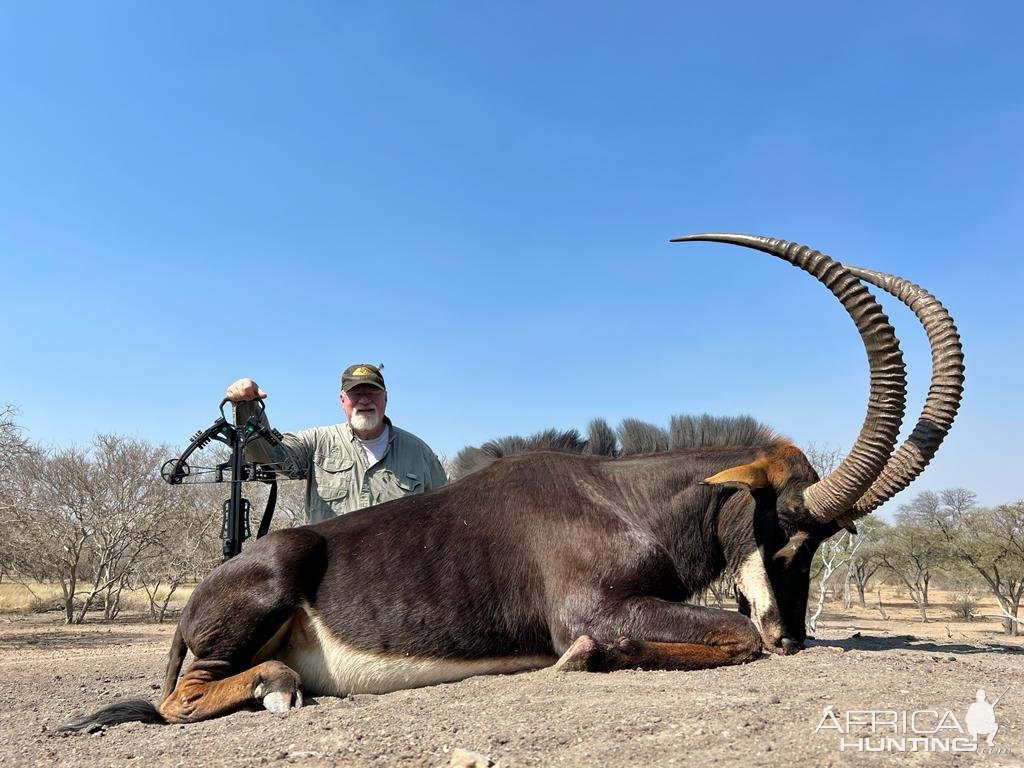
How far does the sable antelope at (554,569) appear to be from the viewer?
4.71 metres

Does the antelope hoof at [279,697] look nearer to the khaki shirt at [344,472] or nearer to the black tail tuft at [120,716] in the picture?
the black tail tuft at [120,716]

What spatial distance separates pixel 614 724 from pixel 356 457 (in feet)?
15.8

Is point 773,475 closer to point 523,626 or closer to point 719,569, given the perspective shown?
point 719,569

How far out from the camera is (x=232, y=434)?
6.61m

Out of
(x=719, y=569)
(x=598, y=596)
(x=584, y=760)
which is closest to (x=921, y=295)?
(x=719, y=569)

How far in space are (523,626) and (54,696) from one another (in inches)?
174

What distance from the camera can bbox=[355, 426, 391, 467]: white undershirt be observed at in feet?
25.1

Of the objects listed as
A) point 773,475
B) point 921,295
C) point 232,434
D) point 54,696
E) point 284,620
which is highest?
point 921,295

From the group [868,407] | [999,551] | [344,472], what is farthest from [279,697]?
[999,551]

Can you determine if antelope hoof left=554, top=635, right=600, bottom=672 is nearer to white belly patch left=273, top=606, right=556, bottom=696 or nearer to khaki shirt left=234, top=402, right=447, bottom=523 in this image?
white belly patch left=273, top=606, right=556, bottom=696

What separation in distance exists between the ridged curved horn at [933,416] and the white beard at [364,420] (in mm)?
4402

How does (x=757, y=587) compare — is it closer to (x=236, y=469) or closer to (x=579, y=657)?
(x=579, y=657)

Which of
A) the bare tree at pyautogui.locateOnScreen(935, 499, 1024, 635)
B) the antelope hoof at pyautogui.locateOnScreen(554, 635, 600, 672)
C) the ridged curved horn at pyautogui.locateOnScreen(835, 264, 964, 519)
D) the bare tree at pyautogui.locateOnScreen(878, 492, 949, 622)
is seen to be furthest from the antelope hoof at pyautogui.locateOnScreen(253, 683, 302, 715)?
the bare tree at pyautogui.locateOnScreen(878, 492, 949, 622)

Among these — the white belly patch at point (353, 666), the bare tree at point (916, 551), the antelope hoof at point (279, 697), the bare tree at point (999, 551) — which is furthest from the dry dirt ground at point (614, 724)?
the bare tree at point (916, 551)
